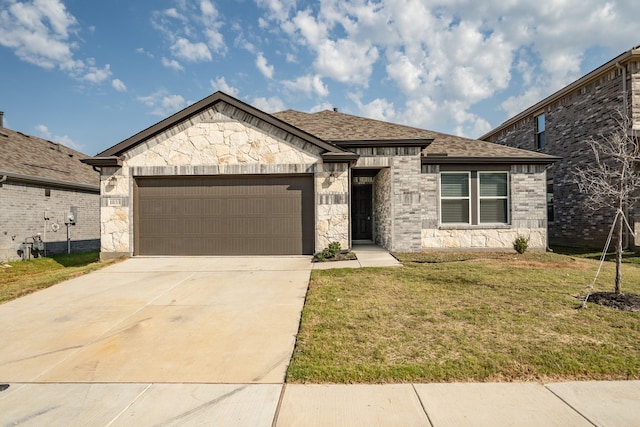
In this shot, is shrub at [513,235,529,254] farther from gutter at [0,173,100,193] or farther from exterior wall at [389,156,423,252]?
gutter at [0,173,100,193]

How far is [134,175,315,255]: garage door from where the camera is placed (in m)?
11.1

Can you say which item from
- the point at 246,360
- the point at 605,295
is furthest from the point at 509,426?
the point at 605,295

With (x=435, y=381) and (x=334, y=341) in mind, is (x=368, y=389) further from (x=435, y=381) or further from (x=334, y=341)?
(x=334, y=341)

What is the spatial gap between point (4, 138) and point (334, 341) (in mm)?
19901

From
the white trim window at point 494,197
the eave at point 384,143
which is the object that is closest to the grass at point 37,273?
the eave at point 384,143

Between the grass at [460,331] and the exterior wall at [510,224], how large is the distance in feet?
14.7

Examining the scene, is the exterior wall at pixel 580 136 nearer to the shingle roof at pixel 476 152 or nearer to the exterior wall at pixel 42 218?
the shingle roof at pixel 476 152

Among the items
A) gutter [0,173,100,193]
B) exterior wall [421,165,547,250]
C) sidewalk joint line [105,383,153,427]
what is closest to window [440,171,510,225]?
exterior wall [421,165,547,250]

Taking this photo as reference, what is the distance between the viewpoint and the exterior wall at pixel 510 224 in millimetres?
12453

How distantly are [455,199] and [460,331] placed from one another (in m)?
8.90

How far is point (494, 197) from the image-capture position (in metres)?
12.8

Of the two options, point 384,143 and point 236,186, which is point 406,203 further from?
point 236,186

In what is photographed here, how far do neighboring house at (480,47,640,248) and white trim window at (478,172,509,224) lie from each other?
4388 mm

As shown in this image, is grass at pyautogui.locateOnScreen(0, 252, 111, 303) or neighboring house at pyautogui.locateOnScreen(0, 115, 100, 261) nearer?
grass at pyautogui.locateOnScreen(0, 252, 111, 303)
